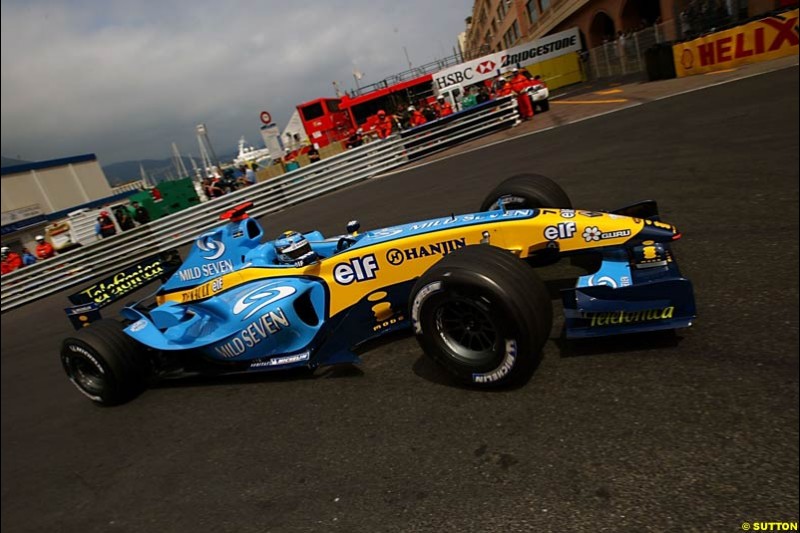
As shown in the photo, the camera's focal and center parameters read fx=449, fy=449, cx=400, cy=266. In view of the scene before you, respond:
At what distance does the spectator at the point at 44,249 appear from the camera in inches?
486

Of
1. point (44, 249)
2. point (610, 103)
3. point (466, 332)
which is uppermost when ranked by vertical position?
point (44, 249)

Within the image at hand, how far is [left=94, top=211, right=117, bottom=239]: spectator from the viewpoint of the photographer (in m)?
12.8

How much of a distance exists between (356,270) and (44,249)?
1309 cm

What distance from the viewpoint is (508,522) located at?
1.88m

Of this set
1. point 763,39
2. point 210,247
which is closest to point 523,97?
point 763,39

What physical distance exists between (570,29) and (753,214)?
19639mm

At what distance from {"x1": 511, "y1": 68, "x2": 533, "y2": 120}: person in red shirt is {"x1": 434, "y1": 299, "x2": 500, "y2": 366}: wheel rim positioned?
14154mm

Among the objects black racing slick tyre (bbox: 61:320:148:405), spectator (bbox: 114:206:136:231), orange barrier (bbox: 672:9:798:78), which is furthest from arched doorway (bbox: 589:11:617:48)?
black racing slick tyre (bbox: 61:320:148:405)

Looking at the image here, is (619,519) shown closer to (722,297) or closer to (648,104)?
(722,297)

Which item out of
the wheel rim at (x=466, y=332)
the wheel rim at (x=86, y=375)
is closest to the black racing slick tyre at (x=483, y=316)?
the wheel rim at (x=466, y=332)

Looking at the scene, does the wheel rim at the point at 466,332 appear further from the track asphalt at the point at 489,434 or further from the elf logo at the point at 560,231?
the elf logo at the point at 560,231

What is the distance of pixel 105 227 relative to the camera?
12789 mm

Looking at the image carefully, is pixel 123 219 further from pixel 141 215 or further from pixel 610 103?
pixel 610 103

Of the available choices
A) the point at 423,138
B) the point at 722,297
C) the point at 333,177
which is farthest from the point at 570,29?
the point at 722,297
